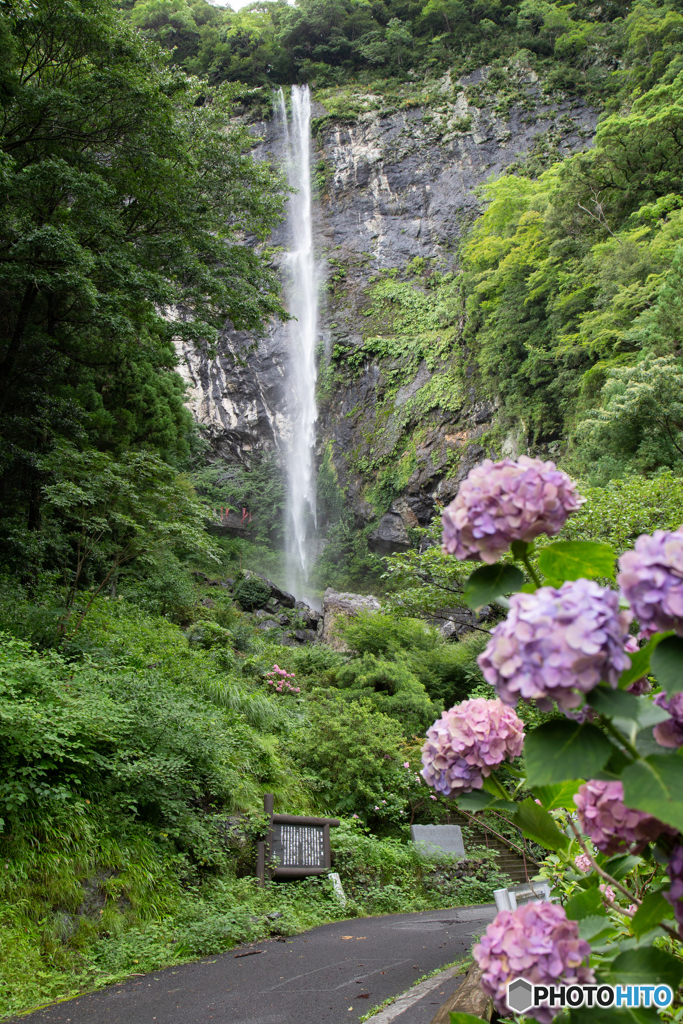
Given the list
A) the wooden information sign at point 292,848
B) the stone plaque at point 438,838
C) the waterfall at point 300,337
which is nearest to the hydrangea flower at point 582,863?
the wooden information sign at point 292,848

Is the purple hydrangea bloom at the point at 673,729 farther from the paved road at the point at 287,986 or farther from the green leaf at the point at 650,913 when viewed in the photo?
the paved road at the point at 287,986

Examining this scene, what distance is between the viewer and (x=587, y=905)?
90 centimetres

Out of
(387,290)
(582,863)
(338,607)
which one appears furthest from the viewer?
(387,290)

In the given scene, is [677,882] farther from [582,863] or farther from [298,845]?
[298,845]

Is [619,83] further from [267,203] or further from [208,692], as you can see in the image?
[208,692]

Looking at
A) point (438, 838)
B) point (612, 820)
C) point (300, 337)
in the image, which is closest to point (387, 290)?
point (300, 337)

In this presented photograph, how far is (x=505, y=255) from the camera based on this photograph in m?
19.2

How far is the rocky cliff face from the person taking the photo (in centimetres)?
2509

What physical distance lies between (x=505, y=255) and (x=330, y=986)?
1959cm

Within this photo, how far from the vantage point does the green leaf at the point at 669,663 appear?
2.26 feet

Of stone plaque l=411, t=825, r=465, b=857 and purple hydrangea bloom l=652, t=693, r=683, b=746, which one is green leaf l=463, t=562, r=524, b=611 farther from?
stone plaque l=411, t=825, r=465, b=857

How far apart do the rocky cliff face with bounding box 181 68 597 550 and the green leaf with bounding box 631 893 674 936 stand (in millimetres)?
23006

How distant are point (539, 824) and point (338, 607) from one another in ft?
60.2

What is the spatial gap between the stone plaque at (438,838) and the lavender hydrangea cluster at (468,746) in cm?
897
